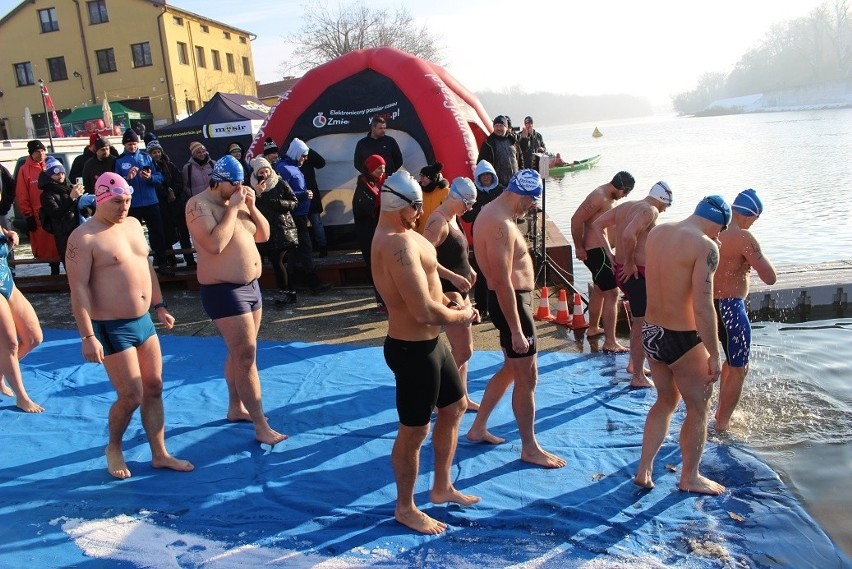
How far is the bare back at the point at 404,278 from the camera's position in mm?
2980

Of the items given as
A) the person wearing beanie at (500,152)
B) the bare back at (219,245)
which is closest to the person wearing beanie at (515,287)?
the bare back at (219,245)

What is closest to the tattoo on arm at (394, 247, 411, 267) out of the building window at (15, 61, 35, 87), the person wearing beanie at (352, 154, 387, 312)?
the person wearing beanie at (352, 154, 387, 312)

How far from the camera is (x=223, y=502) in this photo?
3.75m

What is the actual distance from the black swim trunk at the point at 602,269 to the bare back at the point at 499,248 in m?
2.14

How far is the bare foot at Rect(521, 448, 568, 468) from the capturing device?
3984 millimetres

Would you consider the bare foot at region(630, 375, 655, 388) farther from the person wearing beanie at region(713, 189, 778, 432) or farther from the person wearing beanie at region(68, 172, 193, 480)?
the person wearing beanie at region(68, 172, 193, 480)

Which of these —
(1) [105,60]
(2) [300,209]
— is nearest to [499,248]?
(2) [300,209]

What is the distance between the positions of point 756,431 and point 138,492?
4.03m

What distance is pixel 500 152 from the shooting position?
30.0ft

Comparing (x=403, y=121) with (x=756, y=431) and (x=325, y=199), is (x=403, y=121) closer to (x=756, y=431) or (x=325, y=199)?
(x=325, y=199)

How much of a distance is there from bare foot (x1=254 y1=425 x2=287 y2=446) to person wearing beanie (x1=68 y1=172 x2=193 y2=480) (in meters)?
0.72

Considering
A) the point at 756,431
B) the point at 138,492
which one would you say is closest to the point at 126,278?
the point at 138,492

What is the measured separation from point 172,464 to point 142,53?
116 ft

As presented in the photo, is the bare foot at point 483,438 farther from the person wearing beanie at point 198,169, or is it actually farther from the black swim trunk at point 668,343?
the person wearing beanie at point 198,169
